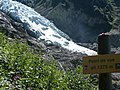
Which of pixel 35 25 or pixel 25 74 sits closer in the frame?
pixel 25 74

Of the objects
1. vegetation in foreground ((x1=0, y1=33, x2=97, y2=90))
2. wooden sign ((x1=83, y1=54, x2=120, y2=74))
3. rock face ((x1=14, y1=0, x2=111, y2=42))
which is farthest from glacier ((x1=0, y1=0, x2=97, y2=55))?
wooden sign ((x1=83, y1=54, x2=120, y2=74))

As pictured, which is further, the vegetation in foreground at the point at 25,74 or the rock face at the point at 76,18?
the rock face at the point at 76,18

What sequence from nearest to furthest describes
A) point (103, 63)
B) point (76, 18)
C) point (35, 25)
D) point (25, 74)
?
point (103, 63) → point (25, 74) → point (35, 25) → point (76, 18)

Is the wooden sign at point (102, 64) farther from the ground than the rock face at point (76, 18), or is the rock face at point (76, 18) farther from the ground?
the rock face at point (76, 18)

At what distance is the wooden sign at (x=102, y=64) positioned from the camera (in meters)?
5.77

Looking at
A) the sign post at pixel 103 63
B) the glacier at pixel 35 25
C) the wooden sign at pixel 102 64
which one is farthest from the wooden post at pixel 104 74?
the glacier at pixel 35 25

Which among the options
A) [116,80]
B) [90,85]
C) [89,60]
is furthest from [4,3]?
[89,60]

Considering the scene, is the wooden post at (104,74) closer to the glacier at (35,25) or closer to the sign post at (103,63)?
the sign post at (103,63)

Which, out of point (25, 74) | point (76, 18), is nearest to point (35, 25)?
point (76, 18)

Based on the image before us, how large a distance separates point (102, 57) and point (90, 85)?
9.03 metres

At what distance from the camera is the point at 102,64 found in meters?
5.88

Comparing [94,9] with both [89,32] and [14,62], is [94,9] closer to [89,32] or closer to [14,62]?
[89,32]

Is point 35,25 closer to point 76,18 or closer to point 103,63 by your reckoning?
point 76,18

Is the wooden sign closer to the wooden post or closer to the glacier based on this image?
the wooden post
